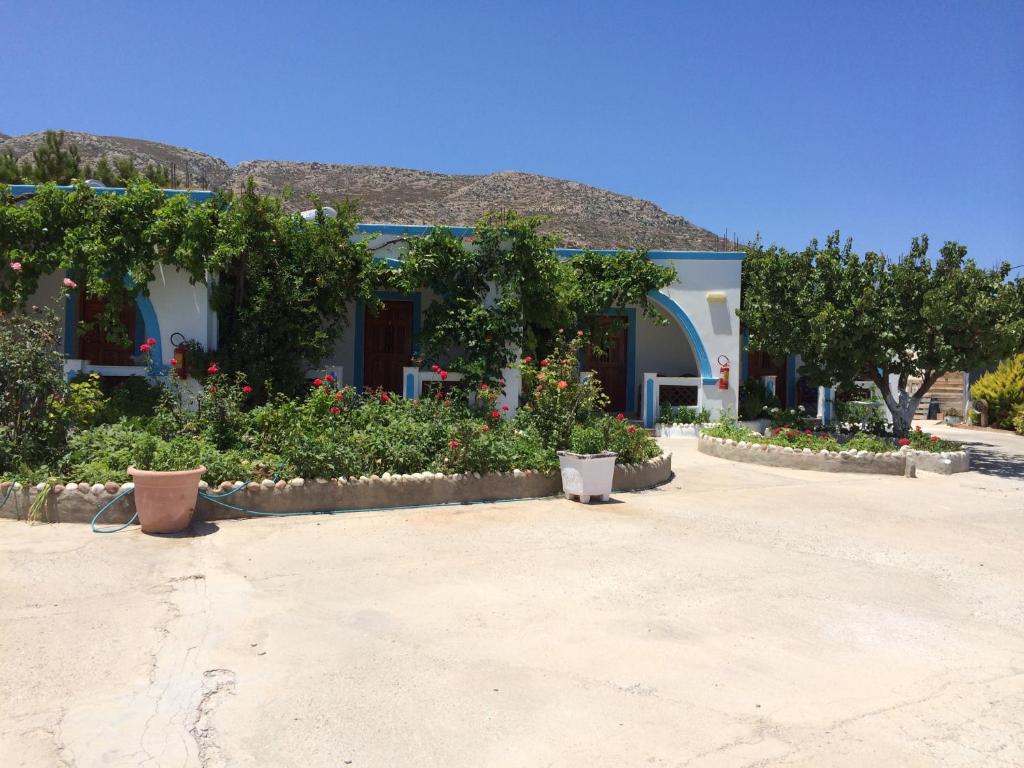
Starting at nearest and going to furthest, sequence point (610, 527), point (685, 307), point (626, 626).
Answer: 1. point (626, 626)
2. point (610, 527)
3. point (685, 307)

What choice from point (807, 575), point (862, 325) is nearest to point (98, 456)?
point (807, 575)

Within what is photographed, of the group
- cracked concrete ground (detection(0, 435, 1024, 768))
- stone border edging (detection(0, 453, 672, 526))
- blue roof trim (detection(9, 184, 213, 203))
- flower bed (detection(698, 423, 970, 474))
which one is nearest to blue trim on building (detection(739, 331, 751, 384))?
flower bed (detection(698, 423, 970, 474))

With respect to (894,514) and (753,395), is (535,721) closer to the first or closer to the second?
(894,514)

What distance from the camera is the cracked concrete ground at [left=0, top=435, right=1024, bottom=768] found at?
3.14 m

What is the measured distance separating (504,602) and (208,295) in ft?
24.7

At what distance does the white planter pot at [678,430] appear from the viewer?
14.9 metres

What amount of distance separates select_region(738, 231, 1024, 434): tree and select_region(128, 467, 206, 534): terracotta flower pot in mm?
9362

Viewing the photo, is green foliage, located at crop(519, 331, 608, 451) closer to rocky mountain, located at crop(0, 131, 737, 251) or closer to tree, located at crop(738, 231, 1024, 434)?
tree, located at crop(738, 231, 1024, 434)

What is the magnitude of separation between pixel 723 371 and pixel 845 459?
4187mm

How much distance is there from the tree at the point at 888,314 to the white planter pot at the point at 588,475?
549 centimetres

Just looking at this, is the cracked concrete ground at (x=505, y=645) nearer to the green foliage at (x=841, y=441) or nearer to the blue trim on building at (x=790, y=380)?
the green foliage at (x=841, y=441)

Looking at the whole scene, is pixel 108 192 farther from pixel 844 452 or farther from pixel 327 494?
pixel 844 452

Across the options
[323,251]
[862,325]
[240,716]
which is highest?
[323,251]

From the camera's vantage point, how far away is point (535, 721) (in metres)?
3.30
